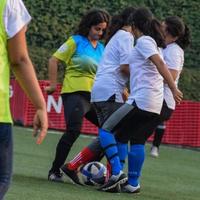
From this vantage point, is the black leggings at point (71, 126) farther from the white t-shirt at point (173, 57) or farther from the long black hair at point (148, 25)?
the long black hair at point (148, 25)

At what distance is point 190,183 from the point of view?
379 inches

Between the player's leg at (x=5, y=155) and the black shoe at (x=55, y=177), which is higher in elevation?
the player's leg at (x=5, y=155)

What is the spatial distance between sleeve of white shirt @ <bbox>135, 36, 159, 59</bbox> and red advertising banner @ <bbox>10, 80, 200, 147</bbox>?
9.03m

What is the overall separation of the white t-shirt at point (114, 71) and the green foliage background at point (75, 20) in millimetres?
11299

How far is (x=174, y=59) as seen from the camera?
8852mm

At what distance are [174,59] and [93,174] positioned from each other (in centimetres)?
150

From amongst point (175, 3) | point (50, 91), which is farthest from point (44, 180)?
point (175, 3)

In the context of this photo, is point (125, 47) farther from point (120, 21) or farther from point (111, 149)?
point (111, 149)

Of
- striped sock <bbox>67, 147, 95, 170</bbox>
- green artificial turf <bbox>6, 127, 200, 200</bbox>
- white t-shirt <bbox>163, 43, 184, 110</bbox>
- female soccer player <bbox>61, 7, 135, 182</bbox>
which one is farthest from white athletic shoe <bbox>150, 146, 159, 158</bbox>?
female soccer player <bbox>61, 7, 135, 182</bbox>

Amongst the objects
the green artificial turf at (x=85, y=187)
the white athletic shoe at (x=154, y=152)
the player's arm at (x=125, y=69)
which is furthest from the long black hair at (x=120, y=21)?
the white athletic shoe at (x=154, y=152)

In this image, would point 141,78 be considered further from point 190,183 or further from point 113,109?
point 190,183

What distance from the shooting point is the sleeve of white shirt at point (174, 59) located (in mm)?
8789

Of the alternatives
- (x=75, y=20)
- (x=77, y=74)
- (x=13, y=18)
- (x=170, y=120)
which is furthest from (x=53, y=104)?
(x=13, y=18)

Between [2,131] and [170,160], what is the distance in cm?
887
